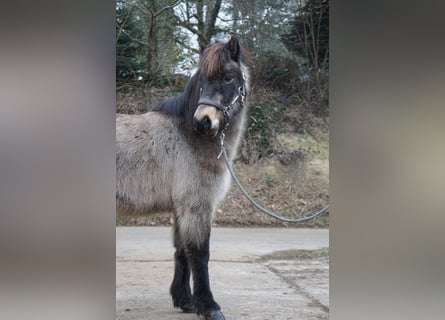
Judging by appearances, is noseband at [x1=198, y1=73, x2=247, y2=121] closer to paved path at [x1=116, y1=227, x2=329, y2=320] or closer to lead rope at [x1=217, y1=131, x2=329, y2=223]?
lead rope at [x1=217, y1=131, x2=329, y2=223]

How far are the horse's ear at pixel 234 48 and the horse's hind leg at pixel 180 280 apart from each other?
1.09 meters

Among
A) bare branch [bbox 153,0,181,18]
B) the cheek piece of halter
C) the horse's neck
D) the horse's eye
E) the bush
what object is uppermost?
bare branch [bbox 153,0,181,18]

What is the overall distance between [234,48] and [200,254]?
4.11ft

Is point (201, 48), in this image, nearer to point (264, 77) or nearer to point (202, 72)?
point (202, 72)

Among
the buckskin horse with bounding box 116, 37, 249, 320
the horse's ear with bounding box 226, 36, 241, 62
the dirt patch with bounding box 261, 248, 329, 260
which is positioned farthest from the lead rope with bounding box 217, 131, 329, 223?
the horse's ear with bounding box 226, 36, 241, 62

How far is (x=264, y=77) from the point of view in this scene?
384 cm

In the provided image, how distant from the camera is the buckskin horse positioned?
3.66m

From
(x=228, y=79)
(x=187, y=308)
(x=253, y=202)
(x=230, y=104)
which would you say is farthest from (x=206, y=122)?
(x=187, y=308)

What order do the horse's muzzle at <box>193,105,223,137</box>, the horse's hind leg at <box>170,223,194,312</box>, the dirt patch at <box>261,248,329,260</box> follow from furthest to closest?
the dirt patch at <box>261,248,329,260</box> → the horse's hind leg at <box>170,223,194,312</box> → the horse's muzzle at <box>193,105,223,137</box>

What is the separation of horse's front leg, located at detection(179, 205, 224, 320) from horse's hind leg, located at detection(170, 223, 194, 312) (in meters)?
0.08

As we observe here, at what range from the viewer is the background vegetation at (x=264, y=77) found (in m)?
3.72

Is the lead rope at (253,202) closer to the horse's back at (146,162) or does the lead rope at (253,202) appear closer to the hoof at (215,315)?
the horse's back at (146,162)
